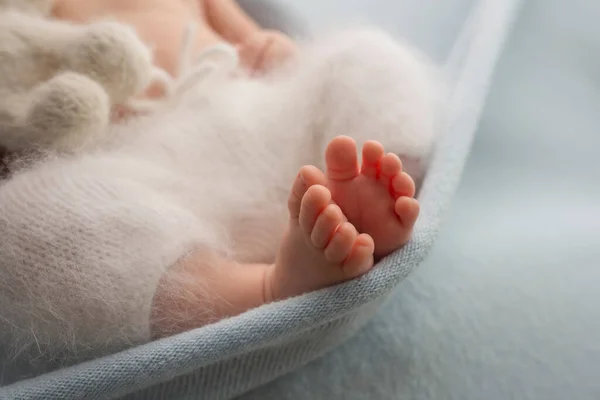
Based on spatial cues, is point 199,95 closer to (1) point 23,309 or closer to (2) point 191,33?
(2) point 191,33

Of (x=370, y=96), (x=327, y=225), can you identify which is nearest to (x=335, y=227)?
(x=327, y=225)

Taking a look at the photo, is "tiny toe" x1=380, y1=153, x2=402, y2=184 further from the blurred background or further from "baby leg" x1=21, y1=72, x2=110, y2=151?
"baby leg" x1=21, y1=72, x2=110, y2=151

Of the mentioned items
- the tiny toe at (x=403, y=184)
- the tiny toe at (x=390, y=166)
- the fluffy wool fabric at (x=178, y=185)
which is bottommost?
the fluffy wool fabric at (x=178, y=185)

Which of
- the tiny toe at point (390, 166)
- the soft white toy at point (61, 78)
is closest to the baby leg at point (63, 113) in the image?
the soft white toy at point (61, 78)

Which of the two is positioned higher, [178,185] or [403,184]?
[403,184]

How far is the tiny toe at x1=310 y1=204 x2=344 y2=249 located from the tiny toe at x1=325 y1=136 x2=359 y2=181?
0.11ft

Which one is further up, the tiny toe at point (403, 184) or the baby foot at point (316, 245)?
the tiny toe at point (403, 184)

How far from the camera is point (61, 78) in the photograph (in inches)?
21.6

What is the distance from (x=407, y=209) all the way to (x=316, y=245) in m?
0.07

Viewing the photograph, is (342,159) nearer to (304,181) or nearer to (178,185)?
(304,181)

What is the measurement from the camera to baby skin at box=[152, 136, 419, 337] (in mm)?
434

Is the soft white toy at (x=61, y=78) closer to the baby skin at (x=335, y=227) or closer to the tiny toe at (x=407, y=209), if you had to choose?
the baby skin at (x=335, y=227)

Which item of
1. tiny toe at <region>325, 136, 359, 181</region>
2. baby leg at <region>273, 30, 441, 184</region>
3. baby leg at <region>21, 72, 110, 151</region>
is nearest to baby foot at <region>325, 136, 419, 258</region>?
tiny toe at <region>325, 136, 359, 181</region>

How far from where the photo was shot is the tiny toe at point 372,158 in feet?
1.49
